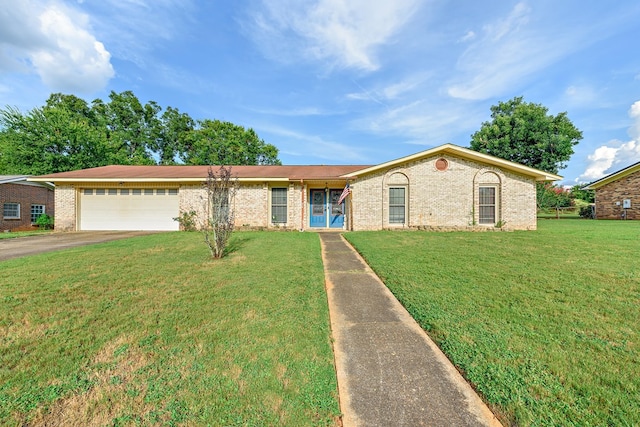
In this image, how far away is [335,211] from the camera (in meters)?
14.0

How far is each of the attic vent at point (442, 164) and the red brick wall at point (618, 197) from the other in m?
17.6

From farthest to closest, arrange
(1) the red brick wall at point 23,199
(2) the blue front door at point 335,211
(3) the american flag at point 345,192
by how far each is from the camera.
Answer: (1) the red brick wall at point 23,199, (2) the blue front door at point 335,211, (3) the american flag at point 345,192

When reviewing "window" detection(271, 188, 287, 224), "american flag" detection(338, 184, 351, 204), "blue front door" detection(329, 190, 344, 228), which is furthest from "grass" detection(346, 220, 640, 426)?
"window" detection(271, 188, 287, 224)

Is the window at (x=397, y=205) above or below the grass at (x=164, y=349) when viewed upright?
above

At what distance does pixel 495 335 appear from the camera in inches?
109

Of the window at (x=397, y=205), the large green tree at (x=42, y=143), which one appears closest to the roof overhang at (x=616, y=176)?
the window at (x=397, y=205)

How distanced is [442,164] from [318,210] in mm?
6786

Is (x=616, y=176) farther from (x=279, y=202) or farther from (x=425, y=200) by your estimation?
(x=279, y=202)

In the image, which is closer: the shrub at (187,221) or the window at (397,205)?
the window at (397,205)

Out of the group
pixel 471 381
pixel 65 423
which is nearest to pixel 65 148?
pixel 65 423

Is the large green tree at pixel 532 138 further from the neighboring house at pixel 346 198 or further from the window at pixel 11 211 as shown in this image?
the window at pixel 11 211

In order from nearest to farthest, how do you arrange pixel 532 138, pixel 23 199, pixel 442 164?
pixel 442 164, pixel 23 199, pixel 532 138

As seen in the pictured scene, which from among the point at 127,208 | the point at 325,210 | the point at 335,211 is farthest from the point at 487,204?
the point at 127,208

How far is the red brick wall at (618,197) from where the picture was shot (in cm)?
1872
